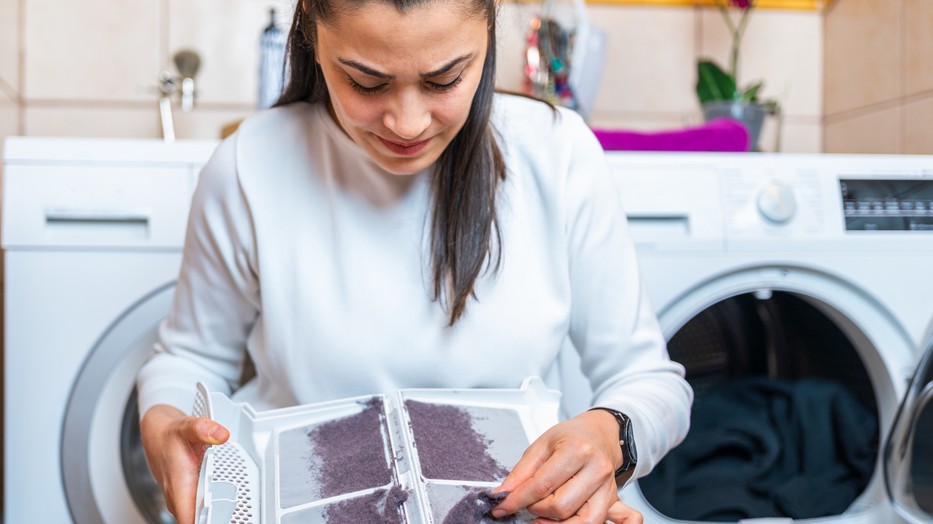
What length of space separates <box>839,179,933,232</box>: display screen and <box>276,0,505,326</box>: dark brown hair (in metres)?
0.63

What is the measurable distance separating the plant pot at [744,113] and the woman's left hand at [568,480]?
101 cm

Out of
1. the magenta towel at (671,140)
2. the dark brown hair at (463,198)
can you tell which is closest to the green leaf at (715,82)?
the magenta towel at (671,140)

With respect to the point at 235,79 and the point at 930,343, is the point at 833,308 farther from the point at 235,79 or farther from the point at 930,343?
the point at 235,79

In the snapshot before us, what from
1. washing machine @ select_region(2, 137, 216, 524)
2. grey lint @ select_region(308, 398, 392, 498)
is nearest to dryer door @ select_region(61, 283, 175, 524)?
washing machine @ select_region(2, 137, 216, 524)

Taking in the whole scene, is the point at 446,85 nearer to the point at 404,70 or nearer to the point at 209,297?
→ the point at 404,70

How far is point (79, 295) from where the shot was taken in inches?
44.1

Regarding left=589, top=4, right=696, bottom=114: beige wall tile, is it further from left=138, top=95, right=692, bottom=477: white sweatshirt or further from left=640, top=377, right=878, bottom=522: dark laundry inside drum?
left=138, top=95, right=692, bottom=477: white sweatshirt

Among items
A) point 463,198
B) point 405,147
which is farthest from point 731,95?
point 405,147

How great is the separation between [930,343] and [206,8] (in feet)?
4.94

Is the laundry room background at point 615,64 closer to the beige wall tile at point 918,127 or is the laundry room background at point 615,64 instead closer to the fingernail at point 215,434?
the beige wall tile at point 918,127

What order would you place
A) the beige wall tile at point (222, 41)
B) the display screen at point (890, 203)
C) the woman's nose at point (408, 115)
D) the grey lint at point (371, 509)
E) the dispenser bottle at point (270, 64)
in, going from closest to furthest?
the grey lint at point (371, 509), the woman's nose at point (408, 115), the display screen at point (890, 203), the dispenser bottle at point (270, 64), the beige wall tile at point (222, 41)

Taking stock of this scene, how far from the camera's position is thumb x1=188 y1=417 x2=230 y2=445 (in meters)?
0.65

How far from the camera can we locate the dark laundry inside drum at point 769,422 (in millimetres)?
1234

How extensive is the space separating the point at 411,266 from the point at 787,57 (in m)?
1.40
